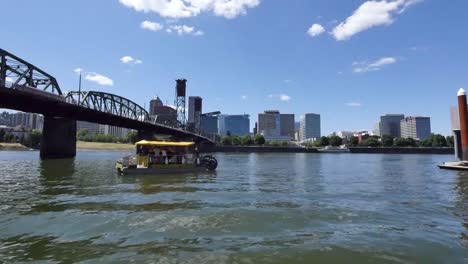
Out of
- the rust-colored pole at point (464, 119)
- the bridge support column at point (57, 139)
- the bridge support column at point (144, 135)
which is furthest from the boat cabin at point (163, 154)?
the bridge support column at point (144, 135)

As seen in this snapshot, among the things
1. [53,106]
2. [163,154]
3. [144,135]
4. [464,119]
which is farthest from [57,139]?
[464,119]

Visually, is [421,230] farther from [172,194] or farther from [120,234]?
[172,194]

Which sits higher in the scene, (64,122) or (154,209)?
(64,122)

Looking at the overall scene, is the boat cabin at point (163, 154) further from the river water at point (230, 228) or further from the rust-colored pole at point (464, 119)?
the rust-colored pole at point (464, 119)

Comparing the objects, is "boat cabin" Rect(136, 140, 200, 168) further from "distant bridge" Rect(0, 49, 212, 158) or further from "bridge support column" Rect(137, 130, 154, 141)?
→ "bridge support column" Rect(137, 130, 154, 141)

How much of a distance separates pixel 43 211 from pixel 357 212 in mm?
16136

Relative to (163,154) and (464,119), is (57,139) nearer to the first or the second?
(163,154)

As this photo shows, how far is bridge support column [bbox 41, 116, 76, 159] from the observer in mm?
83938

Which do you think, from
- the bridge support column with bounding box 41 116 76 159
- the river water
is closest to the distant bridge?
the bridge support column with bounding box 41 116 76 159

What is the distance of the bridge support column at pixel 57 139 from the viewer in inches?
3305

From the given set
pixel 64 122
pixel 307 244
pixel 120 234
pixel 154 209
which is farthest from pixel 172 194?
pixel 64 122

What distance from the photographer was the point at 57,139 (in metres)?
85.2

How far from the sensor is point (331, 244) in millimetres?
12930

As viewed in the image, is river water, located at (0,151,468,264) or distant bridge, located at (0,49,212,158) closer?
river water, located at (0,151,468,264)
